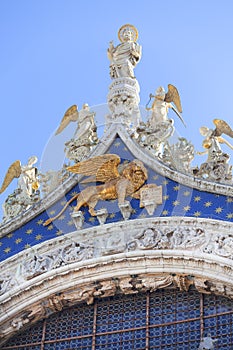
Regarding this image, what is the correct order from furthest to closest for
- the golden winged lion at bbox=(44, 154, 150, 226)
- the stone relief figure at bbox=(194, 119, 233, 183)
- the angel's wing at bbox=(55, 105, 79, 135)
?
the angel's wing at bbox=(55, 105, 79, 135)
the golden winged lion at bbox=(44, 154, 150, 226)
the stone relief figure at bbox=(194, 119, 233, 183)

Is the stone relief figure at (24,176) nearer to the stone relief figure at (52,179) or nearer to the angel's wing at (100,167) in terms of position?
the stone relief figure at (52,179)

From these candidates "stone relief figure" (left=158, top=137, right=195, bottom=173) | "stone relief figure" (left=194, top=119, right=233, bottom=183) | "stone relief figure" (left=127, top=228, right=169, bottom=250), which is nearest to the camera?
"stone relief figure" (left=127, top=228, right=169, bottom=250)

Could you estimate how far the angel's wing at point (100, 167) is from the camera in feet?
59.1

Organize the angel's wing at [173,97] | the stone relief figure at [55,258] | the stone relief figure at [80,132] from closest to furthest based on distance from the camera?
the stone relief figure at [55,258], the stone relief figure at [80,132], the angel's wing at [173,97]

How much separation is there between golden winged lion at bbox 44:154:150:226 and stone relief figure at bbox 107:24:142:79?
2.27 m

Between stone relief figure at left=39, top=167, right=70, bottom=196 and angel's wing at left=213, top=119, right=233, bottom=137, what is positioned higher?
angel's wing at left=213, top=119, right=233, bottom=137

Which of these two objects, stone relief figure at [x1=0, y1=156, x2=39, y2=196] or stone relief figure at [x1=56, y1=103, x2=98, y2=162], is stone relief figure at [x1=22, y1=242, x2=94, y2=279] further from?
stone relief figure at [x1=56, y1=103, x2=98, y2=162]

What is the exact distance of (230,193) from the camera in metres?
17.0

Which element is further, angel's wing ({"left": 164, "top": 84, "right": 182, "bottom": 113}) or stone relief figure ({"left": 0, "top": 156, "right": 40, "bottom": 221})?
angel's wing ({"left": 164, "top": 84, "right": 182, "bottom": 113})

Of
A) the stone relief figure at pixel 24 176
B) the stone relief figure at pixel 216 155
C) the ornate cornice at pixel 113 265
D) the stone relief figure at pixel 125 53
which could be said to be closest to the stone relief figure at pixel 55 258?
the ornate cornice at pixel 113 265

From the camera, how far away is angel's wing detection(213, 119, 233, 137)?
18125mm

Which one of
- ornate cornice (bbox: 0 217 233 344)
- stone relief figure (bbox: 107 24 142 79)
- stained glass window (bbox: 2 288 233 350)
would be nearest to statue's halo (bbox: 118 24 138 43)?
stone relief figure (bbox: 107 24 142 79)

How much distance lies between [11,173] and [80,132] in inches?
55.9

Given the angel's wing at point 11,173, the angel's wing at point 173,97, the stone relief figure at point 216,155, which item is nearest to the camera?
the stone relief figure at point 216,155
